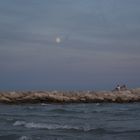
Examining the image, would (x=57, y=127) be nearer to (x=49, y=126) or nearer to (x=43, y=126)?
(x=49, y=126)

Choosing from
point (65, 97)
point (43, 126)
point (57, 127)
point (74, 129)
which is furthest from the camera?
point (65, 97)

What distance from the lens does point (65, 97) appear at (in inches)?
1591

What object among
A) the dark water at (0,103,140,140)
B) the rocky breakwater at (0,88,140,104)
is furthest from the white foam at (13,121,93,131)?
the rocky breakwater at (0,88,140,104)

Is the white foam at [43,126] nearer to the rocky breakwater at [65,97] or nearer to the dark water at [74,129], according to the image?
the dark water at [74,129]

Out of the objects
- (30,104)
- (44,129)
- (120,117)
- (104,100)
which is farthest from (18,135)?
(104,100)

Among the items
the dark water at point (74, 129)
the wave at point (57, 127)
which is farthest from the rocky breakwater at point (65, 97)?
the wave at point (57, 127)

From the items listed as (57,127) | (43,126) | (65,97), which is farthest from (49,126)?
(65,97)

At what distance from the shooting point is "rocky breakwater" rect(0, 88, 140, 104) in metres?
39.5

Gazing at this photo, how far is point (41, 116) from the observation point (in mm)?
28672

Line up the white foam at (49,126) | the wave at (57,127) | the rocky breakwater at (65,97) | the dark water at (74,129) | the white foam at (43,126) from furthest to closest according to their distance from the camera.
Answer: the rocky breakwater at (65,97)
the white foam at (43,126)
the white foam at (49,126)
the wave at (57,127)
the dark water at (74,129)

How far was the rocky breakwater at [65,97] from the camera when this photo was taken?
3952cm

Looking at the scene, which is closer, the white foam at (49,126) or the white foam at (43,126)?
the white foam at (49,126)

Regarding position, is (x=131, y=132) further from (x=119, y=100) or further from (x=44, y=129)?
(x=119, y=100)

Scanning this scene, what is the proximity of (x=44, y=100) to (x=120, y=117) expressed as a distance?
13.0 meters
